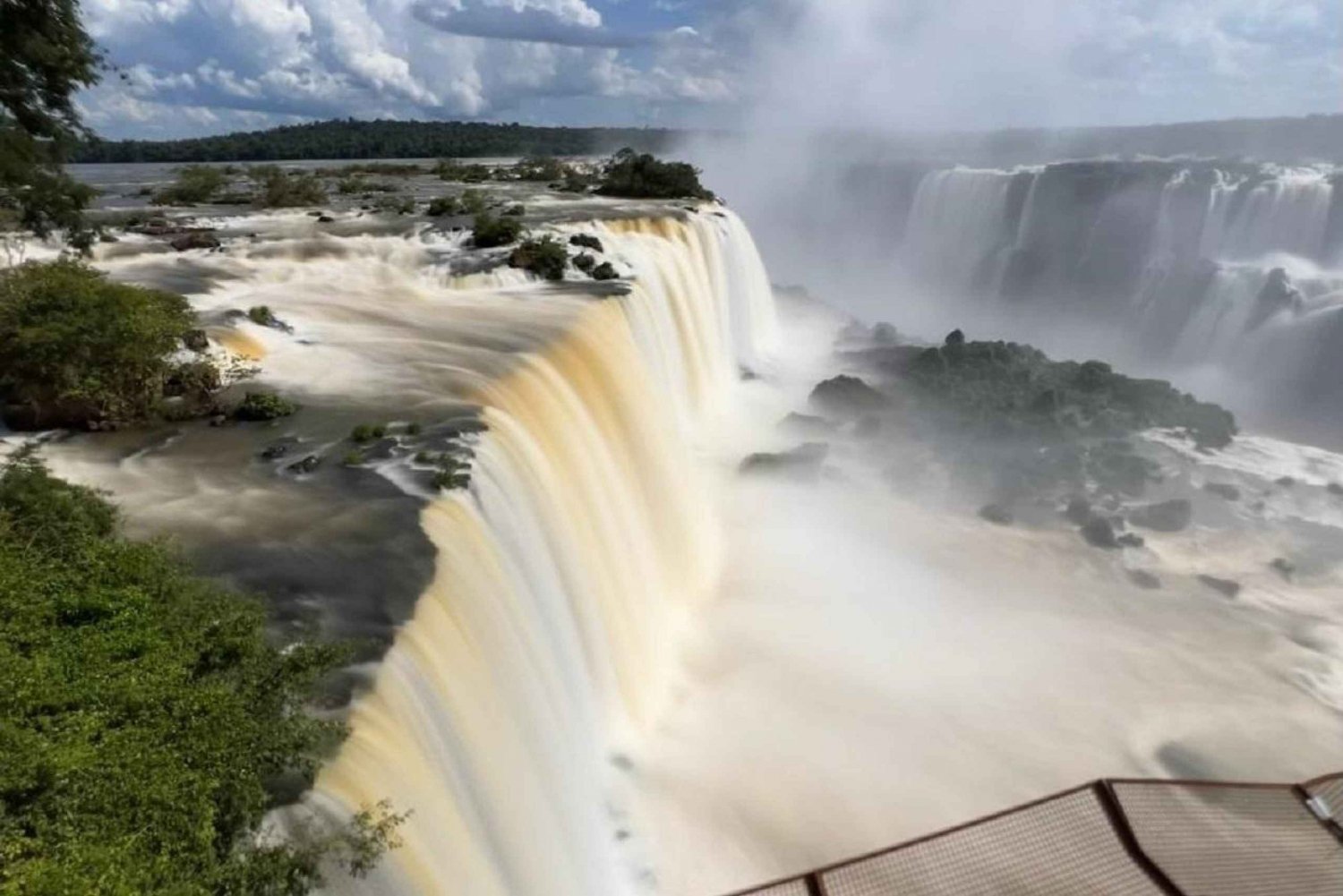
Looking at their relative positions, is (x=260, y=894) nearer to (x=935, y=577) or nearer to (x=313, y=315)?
(x=313, y=315)

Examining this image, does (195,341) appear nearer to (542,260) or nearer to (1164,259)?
(542,260)

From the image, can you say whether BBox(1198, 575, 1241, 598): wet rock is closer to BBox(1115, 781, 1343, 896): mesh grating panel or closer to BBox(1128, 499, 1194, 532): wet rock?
BBox(1128, 499, 1194, 532): wet rock

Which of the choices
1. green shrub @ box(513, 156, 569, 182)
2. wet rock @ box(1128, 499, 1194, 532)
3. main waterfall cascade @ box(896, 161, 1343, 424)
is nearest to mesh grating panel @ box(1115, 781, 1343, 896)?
wet rock @ box(1128, 499, 1194, 532)

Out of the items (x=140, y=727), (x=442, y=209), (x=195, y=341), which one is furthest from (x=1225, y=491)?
(x=140, y=727)

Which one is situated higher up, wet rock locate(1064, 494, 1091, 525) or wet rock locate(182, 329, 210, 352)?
wet rock locate(182, 329, 210, 352)

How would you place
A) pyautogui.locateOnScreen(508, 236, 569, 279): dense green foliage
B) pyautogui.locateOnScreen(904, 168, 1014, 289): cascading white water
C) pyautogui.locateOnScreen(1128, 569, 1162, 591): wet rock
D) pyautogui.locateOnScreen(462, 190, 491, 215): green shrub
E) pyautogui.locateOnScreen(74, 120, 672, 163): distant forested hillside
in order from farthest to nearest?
1. pyautogui.locateOnScreen(74, 120, 672, 163): distant forested hillside
2. pyautogui.locateOnScreen(904, 168, 1014, 289): cascading white water
3. pyautogui.locateOnScreen(462, 190, 491, 215): green shrub
4. pyautogui.locateOnScreen(508, 236, 569, 279): dense green foliage
5. pyautogui.locateOnScreen(1128, 569, 1162, 591): wet rock

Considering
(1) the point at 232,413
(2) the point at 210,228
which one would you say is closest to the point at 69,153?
(1) the point at 232,413
